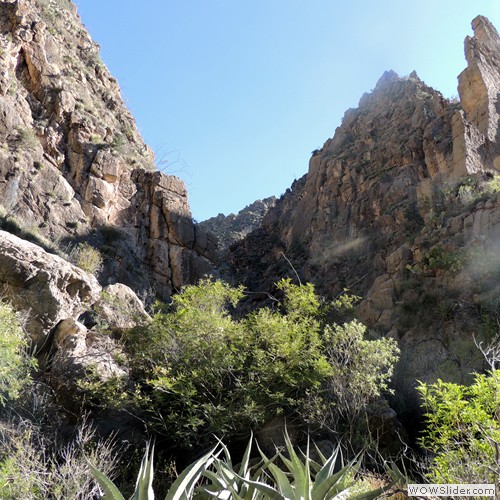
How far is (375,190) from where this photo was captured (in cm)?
2984

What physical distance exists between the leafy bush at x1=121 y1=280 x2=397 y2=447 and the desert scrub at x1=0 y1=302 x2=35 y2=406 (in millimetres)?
2113

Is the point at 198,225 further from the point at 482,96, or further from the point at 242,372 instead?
the point at 482,96

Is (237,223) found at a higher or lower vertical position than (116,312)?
higher

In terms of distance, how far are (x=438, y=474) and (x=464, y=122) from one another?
25.3 m

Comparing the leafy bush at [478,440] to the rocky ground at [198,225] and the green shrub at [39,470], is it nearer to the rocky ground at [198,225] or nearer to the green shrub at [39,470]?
the green shrub at [39,470]

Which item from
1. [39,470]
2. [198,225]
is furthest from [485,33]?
[39,470]

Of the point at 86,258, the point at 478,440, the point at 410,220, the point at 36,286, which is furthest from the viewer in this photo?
the point at 410,220

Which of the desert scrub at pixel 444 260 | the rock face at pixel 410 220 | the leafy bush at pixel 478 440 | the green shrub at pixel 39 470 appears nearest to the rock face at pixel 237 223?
the rock face at pixel 410 220

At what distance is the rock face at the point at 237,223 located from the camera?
4293 cm

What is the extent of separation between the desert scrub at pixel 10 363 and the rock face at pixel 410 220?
8401 mm

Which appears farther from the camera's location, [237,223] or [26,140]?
[237,223]

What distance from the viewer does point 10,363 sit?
7461 millimetres

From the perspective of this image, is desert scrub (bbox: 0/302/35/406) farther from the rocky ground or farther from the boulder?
the boulder

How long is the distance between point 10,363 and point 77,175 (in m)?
14.9
